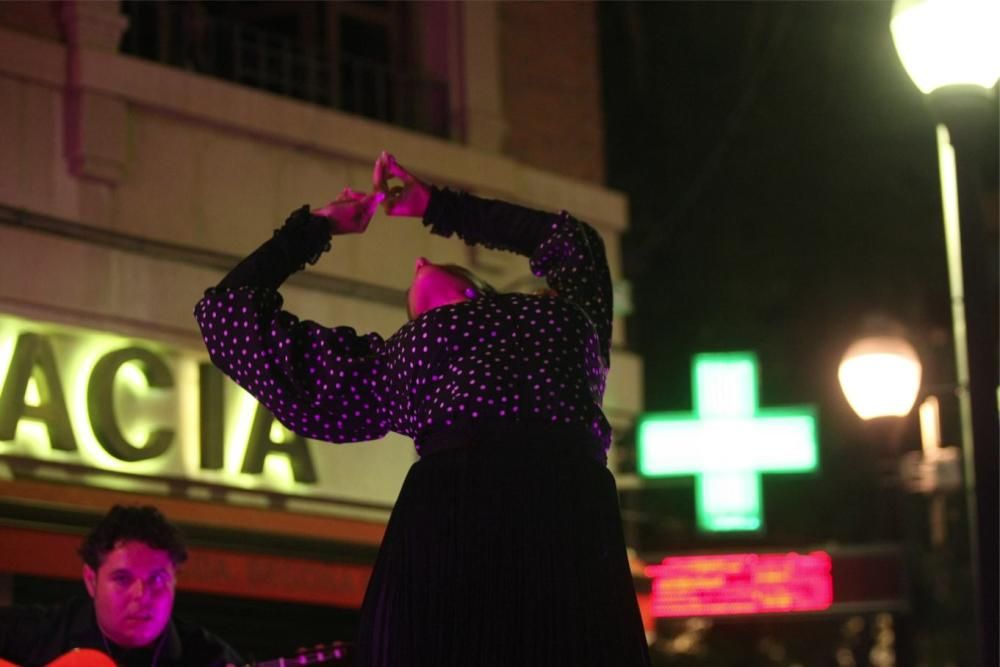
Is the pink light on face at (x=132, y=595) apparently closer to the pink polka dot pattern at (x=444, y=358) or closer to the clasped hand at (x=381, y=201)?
the pink polka dot pattern at (x=444, y=358)

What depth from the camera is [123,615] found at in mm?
5449

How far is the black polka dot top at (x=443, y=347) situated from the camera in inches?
163

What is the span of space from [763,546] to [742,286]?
15.6 ft

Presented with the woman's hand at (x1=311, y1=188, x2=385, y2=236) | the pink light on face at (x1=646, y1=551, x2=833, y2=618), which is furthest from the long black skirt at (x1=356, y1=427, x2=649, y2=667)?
the pink light on face at (x1=646, y1=551, x2=833, y2=618)

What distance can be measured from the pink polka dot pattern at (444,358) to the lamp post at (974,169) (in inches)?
79.9

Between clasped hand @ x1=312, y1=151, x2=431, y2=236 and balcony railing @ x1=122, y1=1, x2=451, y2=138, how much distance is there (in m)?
6.47

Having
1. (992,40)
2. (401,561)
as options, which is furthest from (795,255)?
(401,561)

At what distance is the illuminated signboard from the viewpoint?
962 centimetres

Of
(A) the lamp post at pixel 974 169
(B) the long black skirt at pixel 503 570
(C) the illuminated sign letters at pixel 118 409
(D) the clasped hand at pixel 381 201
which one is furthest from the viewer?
(C) the illuminated sign letters at pixel 118 409

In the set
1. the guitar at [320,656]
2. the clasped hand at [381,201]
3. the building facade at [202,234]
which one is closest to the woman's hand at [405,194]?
the clasped hand at [381,201]

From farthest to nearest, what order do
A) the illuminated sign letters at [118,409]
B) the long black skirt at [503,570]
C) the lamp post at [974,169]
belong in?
the illuminated sign letters at [118,409] < the lamp post at [974,169] < the long black skirt at [503,570]

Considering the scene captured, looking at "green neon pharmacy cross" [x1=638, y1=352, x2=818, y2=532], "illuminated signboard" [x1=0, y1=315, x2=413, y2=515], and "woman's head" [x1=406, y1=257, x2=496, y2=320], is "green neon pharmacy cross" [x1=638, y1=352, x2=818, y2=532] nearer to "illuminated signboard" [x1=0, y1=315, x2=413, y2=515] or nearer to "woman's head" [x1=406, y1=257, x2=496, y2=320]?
"illuminated signboard" [x1=0, y1=315, x2=413, y2=515]

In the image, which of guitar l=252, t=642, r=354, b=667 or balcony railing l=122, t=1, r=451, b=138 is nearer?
guitar l=252, t=642, r=354, b=667

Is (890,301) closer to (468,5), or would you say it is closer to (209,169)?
(468,5)
